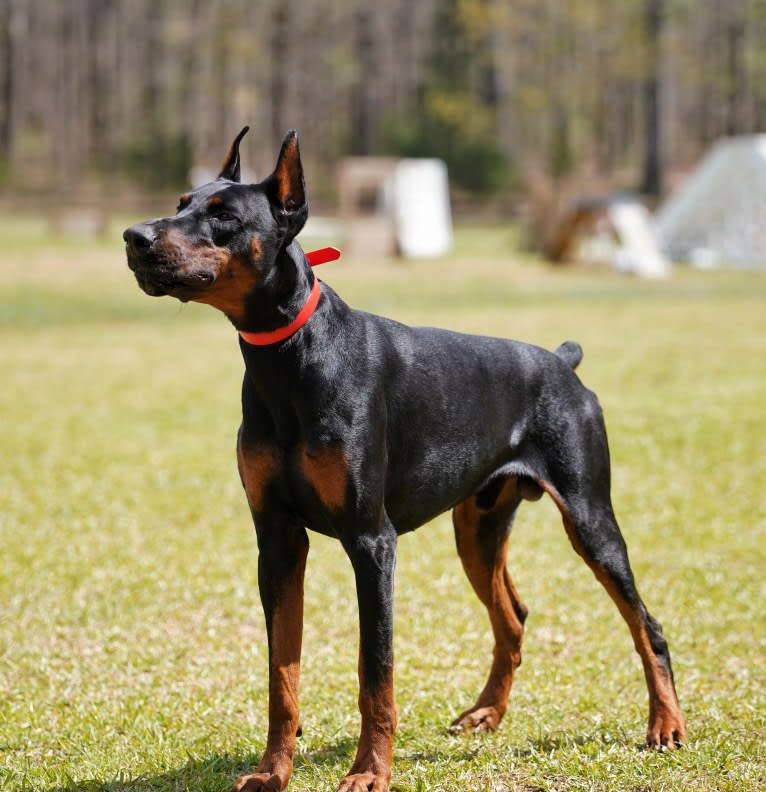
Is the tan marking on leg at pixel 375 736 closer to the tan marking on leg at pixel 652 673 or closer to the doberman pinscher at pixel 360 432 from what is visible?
the doberman pinscher at pixel 360 432

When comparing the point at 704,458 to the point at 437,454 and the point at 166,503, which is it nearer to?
the point at 166,503

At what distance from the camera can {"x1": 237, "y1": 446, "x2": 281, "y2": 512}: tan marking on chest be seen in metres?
3.71

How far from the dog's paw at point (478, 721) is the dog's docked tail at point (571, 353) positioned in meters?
1.35

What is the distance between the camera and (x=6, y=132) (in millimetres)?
70562

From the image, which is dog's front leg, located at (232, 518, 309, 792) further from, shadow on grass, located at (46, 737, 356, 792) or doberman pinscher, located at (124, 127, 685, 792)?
shadow on grass, located at (46, 737, 356, 792)

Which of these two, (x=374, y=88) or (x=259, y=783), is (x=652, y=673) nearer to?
(x=259, y=783)

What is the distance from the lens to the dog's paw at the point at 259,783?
383 centimetres

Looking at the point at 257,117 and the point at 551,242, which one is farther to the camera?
the point at 257,117

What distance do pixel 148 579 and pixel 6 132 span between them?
68.8 meters

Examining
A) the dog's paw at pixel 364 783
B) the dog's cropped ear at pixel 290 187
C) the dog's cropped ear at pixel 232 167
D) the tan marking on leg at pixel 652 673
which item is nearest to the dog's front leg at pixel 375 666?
the dog's paw at pixel 364 783

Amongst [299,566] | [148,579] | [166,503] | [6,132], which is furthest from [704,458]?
[6,132]

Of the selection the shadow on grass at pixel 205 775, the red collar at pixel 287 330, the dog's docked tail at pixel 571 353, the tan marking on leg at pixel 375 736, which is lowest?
the shadow on grass at pixel 205 775

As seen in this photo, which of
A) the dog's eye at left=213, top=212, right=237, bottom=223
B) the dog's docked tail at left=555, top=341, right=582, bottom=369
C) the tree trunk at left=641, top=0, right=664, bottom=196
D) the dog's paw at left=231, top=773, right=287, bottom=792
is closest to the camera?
the dog's eye at left=213, top=212, right=237, bottom=223

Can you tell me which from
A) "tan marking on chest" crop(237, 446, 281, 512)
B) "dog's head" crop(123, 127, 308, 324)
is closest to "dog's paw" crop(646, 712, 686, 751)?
"tan marking on chest" crop(237, 446, 281, 512)
